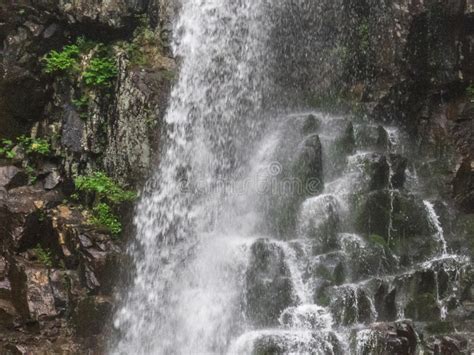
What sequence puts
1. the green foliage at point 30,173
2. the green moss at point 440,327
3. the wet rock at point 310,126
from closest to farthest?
the green moss at point 440,327, the green foliage at point 30,173, the wet rock at point 310,126

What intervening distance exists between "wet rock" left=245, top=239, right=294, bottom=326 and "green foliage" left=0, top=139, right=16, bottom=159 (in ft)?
22.0

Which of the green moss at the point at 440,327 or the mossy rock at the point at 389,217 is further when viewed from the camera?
the mossy rock at the point at 389,217

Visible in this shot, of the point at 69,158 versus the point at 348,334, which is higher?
the point at 69,158

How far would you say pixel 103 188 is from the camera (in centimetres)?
1419

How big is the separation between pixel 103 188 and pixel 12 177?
213 centimetres

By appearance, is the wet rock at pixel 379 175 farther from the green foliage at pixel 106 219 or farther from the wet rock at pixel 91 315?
the wet rock at pixel 91 315

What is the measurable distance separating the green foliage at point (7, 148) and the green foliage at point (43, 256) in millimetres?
2779

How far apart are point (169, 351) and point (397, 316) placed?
14.1ft

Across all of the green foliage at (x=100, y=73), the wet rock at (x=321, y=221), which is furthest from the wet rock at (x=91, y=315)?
the green foliage at (x=100, y=73)

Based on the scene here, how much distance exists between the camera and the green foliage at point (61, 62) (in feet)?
51.5

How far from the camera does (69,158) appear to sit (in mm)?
14953

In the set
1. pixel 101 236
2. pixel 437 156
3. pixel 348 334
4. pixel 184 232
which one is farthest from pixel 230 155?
pixel 348 334

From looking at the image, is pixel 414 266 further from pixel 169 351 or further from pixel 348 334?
pixel 169 351

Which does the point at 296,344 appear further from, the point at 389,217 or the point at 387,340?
the point at 389,217
